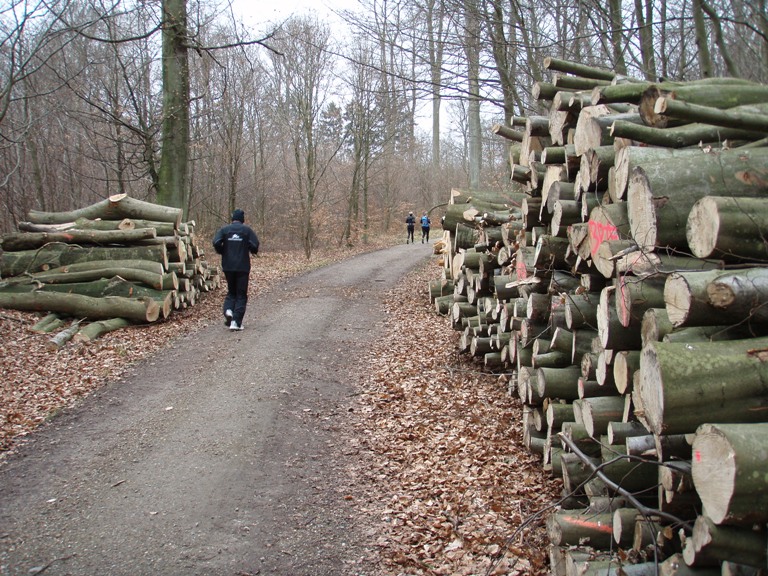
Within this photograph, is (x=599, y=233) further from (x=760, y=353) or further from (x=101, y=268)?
(x=101, y=268)

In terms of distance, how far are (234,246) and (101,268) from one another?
3.17 meters

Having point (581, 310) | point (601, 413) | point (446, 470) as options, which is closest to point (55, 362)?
point (446, 470)

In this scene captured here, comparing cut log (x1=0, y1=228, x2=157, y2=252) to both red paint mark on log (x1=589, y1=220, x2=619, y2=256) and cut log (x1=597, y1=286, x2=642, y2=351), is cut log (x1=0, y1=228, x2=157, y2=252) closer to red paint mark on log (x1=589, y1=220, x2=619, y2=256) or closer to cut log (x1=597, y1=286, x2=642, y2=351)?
red paint mark on log (x1=589, y1=220, x2=619, y2=256)

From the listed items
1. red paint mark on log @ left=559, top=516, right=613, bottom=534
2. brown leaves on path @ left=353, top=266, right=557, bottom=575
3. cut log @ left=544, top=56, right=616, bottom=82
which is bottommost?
brown leaves on path @ left=353, top=266, right=557, bottom=575

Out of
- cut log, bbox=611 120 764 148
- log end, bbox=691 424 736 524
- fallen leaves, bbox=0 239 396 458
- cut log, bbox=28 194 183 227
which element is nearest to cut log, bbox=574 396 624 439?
log end, bbox=691 424 736 524

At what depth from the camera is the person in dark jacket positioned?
1039 cm

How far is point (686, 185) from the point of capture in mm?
3689

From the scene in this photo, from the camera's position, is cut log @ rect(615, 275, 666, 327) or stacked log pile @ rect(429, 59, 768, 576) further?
cut log @ rect(615, 275, 666, 327)

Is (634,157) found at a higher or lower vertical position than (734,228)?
higher

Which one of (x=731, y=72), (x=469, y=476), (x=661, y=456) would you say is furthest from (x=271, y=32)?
(x=661, y=456)

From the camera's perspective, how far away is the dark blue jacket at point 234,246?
10398 mm

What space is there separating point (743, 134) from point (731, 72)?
5388mm

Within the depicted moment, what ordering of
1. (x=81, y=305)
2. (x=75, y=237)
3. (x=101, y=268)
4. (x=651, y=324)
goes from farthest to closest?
(x=75, y=237), (x=101, y=268), (x=81, y=305), (x=651, y=324)

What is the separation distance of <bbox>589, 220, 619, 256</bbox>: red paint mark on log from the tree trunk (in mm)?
600
